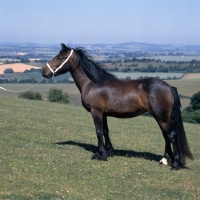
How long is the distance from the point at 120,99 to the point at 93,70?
3.76 ft

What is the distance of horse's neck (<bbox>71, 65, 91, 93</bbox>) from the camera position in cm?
1104

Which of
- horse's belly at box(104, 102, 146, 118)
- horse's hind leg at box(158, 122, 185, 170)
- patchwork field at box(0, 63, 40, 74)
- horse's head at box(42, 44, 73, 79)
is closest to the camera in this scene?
horse's hind leg at box(158, 122, 185, 170)

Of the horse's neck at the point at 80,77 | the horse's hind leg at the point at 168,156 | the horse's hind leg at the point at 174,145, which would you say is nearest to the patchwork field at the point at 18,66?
the horse's neck at the point at 80,77

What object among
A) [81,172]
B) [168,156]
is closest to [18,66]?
[168,156]

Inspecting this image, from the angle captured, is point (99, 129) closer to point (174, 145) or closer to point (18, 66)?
point (174, 145)

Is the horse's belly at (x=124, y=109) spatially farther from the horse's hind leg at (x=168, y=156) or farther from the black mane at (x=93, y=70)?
the horse's hind leg at (x=168, y=156)

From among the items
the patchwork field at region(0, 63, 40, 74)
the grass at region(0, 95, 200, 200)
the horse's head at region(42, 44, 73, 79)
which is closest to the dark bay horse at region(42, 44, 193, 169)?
the horse's head at region(42, 44, 73, 79)

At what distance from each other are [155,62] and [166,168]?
95.7 meters

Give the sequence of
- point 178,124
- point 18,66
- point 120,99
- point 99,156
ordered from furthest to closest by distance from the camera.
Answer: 1. point 18,66
2. point 99,156
3. point 120,99
4. point 178,124

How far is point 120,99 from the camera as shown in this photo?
10539 millimetres

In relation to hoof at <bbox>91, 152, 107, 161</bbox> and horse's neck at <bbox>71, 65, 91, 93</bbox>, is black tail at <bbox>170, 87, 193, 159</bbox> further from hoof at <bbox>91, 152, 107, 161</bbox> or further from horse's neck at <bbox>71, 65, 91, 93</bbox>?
horse's neck at <bbox>71, 65, 91, 93</bbox>

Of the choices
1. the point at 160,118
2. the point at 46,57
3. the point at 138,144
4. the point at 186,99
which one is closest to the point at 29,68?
the point at 46,57

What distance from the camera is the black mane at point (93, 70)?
11.0 meters

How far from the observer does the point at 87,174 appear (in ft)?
30.4
